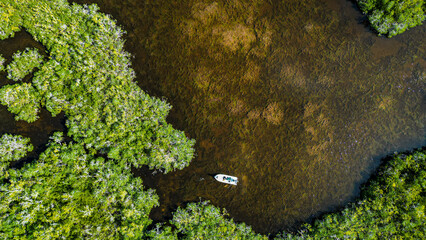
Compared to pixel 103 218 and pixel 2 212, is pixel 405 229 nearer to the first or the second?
pixel 103 218

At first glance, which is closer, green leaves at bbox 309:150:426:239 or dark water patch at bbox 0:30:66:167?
dark water patch at bbox 0:30:66:167

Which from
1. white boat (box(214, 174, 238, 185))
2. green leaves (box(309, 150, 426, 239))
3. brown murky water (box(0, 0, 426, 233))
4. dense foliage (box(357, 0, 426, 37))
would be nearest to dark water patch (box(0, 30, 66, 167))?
brown murky water (box(0, 0, 426, 233))

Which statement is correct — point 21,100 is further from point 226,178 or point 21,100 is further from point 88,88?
point 226,178

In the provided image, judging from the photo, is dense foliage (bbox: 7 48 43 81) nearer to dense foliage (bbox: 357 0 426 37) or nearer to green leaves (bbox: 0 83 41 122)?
green leaves (bbox: 0 83 41 122)

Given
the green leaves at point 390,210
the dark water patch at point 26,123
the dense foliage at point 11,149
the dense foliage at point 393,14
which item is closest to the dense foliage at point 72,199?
the dense foliage at point 11,149

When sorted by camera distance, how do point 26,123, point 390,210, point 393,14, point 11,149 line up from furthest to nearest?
point 393,14
point 390,210
point 26,123
point 11,149

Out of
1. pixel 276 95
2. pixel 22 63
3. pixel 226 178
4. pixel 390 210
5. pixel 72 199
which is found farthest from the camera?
pixel 276 95

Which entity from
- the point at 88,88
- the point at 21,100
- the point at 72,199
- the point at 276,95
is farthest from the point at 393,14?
the point at 21,100
